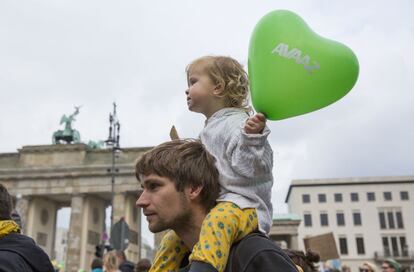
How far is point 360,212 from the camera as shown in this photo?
2992 inches

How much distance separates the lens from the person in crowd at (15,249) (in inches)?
127

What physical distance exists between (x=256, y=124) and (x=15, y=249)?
205 cm

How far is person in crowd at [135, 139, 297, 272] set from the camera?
7.46ft

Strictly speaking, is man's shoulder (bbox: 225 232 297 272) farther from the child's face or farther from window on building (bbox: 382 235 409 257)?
window on building (bbox: 382 235 409 257)

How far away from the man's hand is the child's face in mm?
535

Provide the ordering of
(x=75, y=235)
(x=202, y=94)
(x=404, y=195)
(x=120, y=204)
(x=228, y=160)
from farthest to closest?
(x=404, y=195)
(x=120, y=204)
(x=75, y=235)
(x=202, y=94)
(x=228, y=160)

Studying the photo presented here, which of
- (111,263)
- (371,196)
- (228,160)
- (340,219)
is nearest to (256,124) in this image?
(228,160)

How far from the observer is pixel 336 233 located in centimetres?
7538

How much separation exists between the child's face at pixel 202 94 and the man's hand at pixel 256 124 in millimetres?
535

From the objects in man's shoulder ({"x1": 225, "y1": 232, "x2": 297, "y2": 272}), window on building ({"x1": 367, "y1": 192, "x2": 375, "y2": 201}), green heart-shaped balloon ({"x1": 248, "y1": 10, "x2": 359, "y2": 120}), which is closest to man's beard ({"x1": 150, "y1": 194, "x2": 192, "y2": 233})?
man's shoulder ({"x1": 225, "y1": 232, "x2": 297, "y2": 272})

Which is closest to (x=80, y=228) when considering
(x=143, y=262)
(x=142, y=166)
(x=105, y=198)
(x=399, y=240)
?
(x=105, y=198)

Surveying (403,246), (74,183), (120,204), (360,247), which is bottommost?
(120,204)

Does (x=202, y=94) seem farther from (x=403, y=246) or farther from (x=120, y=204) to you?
(x=403, y=246)

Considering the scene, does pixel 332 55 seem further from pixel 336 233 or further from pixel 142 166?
pixel 336 233
